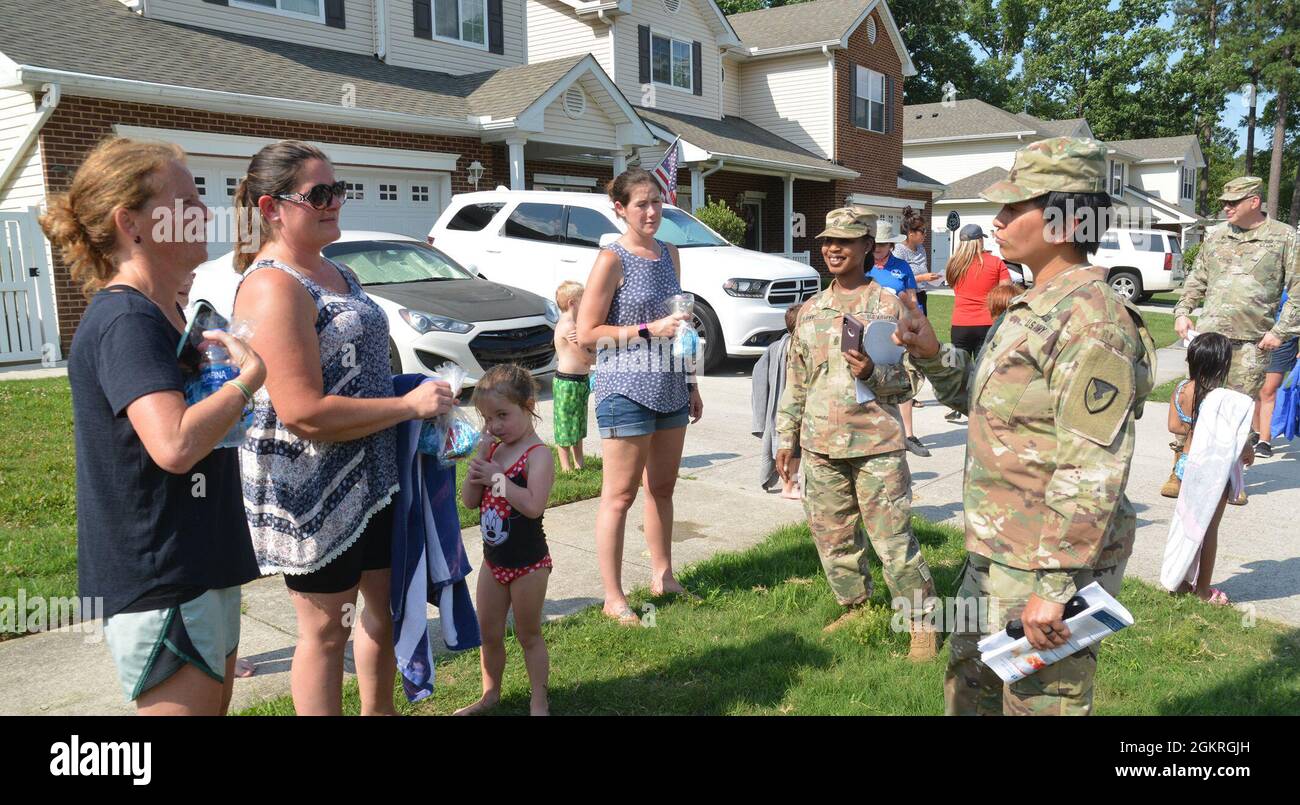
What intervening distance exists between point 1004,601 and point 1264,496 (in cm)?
553

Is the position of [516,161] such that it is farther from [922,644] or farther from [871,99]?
[871,99]

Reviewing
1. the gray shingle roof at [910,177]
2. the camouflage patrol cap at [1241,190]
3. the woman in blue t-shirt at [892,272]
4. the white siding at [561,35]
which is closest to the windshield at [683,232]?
the woman in blue t-shirt at [892,272]

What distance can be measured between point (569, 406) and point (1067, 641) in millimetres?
4736

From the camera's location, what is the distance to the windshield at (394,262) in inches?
382

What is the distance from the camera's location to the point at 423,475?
3008 mm

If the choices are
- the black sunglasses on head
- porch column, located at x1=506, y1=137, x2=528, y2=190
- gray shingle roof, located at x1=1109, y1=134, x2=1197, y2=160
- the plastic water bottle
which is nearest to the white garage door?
porch column, located at x1=506, y1=137, x2=528, y2=190

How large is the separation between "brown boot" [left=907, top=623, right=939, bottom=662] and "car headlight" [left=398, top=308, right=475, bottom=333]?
5.94 m

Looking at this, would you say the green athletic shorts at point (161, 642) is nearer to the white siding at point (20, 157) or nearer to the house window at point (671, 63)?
the white siding at point (20, 157)

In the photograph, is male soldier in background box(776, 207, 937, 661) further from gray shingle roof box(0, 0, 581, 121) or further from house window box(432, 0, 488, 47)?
house window box(432, 0, 488, 47)

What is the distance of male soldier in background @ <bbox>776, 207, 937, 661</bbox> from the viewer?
4.09 metres

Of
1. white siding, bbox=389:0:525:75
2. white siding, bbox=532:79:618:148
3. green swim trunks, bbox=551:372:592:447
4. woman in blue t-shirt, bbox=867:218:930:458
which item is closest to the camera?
green swim trunks, bbox=551:372:592:447

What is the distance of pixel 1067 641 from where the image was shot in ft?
8.02

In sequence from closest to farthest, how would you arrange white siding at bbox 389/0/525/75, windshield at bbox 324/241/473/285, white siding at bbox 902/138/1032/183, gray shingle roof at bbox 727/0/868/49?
windshield at bbox 324/241/473/285 → white siding at bbox 389/0/525/75 → gray shingle roof at bbox 727/0/868/49 → white siding at bbox 902/138/1032/183

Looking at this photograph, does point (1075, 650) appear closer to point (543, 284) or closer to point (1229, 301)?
point (1229, 301)
